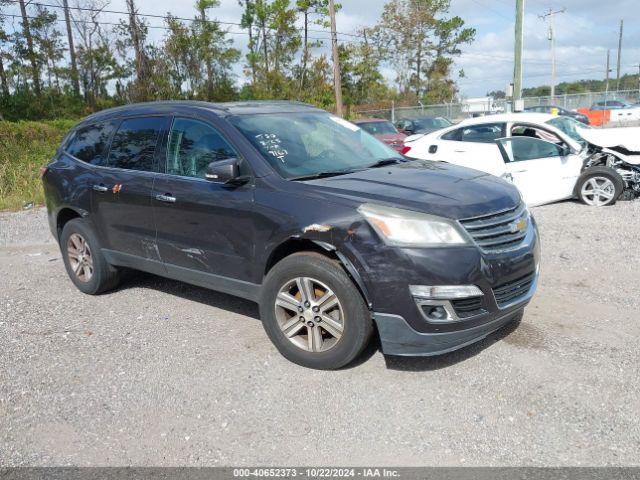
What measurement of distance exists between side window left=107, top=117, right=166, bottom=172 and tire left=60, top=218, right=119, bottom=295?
820 millimetres

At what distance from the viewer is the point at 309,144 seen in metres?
4.62

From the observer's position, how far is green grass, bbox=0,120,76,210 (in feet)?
44.1

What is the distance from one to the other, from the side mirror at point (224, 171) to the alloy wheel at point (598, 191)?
23.3 feet

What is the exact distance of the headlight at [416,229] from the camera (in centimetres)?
351

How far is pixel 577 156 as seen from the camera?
935 cm

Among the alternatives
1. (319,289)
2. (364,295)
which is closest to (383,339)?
(364,295)

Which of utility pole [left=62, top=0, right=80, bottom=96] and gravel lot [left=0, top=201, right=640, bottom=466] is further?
utility pole [left=62, top=0, right=80, bottom=96]

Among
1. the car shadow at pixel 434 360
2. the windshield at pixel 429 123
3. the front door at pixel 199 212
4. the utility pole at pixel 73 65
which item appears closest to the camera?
the car shadow at pixel 434 360

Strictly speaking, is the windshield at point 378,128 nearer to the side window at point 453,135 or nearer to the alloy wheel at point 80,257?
the side window at point 453,135

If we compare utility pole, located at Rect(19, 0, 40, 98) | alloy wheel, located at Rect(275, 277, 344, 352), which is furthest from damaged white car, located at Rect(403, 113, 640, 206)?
utility pole, located at Rect(19, 0, 40, 98)

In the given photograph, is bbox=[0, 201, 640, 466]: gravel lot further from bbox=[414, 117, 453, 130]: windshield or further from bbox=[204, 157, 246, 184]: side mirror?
bbox=[414, 117, 453, 130]: windshield

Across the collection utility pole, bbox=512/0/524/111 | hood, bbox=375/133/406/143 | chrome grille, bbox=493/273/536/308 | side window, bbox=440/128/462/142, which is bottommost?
chrome grille, bbox=493/273/536/308

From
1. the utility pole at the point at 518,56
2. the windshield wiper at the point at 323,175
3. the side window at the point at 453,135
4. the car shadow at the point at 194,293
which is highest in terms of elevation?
the utility pole at the point at 518,56

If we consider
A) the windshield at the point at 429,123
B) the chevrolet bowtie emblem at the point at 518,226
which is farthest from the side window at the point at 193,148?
the windshield at the point at 429,123
